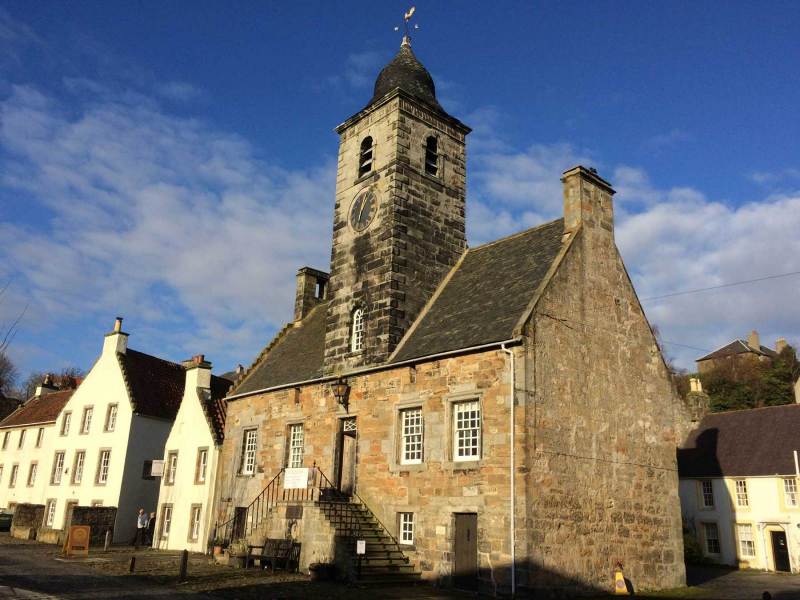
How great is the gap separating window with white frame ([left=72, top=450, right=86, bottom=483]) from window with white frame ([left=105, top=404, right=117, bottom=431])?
7.77ft

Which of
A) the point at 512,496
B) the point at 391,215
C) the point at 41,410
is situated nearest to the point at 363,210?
the point at 391,215

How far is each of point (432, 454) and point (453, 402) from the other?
1.54 metres

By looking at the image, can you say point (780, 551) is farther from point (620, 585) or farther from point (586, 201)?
point (586, 201)

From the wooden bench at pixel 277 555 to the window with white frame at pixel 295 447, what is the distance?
12.4 feet

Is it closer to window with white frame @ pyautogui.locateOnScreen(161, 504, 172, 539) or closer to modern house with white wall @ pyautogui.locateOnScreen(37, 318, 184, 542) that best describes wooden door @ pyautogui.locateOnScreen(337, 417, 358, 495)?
window with white frame @ pyautogui.locateOnScreen(161, 504, 172, 539)

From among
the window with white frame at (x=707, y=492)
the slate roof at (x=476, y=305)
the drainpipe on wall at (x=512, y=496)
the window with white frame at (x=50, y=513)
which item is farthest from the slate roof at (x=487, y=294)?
the window with white frame at (x=50, y=513)

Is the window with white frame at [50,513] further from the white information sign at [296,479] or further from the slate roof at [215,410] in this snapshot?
the white information sign at [296,479]

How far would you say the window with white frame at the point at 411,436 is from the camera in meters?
18.9

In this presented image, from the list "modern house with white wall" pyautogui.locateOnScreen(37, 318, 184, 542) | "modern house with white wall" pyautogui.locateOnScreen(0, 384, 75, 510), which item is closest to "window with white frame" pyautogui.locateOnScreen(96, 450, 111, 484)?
"modern house with white wall" pyautogui.locateOnScreen(37, 318, 184, 542)

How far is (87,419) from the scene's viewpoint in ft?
114

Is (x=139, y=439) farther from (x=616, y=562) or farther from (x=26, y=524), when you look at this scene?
(x=616, y=562)

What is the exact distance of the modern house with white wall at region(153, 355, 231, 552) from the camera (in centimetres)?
2700

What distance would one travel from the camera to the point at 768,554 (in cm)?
3111

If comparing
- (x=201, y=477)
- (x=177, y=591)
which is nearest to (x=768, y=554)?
(x=201, y=477)
